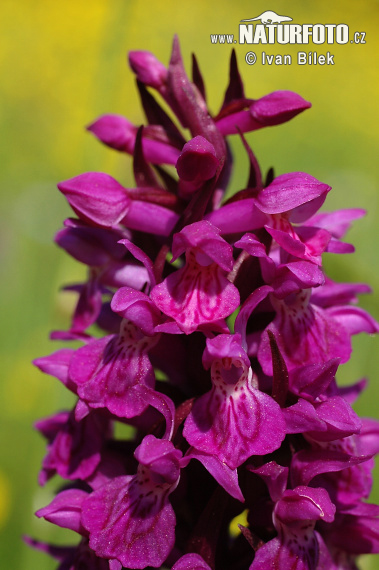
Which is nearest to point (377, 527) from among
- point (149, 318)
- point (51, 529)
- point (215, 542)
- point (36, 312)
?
point (215, 542)

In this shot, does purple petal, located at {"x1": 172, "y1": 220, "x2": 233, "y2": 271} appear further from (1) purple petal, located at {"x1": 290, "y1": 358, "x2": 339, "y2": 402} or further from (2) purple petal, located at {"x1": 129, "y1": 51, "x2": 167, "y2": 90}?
(2) purple petal, located at {"x1": 129, "y1": 51, "x2": 167, "y2": 90}

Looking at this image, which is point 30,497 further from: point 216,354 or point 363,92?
point 363,92

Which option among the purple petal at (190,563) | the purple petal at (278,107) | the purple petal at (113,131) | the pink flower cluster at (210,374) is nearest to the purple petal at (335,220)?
the pink flower cluster at (210,374)

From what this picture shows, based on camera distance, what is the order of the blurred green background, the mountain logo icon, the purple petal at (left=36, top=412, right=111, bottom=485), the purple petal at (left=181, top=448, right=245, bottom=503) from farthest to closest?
the blurred green background < the mountain logo icon < the purple petal at (left=36, top=412, right=111, bottom=485) < the purple petal at (left=181, top=448, right=245, bottom=503)

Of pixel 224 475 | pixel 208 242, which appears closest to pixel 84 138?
pixel 208 242

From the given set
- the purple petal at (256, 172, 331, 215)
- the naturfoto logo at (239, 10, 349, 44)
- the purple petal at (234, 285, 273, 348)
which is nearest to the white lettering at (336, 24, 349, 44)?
the naturfoto logo at (239, 10, 349, 44)

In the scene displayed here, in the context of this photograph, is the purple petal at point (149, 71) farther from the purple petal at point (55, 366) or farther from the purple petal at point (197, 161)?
the purple petal at point (55, 366)
